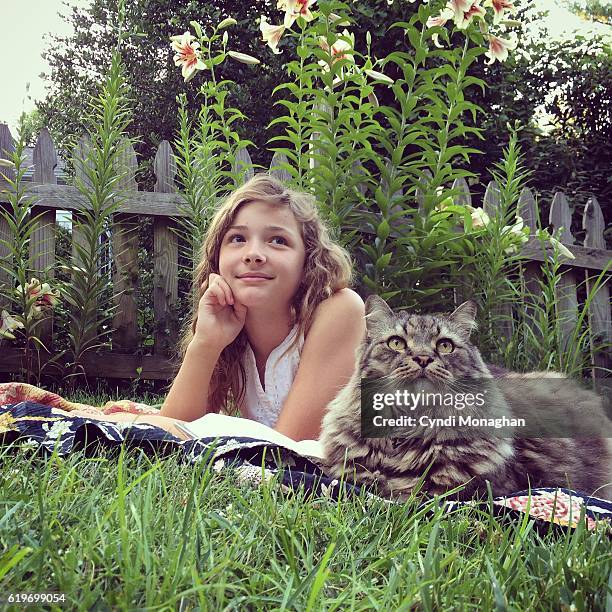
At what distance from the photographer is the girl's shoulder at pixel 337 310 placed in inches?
84.1

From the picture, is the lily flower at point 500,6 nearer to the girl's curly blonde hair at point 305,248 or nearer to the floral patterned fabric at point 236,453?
the girl's curly blonde hair at point 305,248

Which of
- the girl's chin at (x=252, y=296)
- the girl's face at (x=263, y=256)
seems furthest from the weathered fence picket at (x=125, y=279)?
the girl's chin at (x=252, y=296)

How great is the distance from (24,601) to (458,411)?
2.97 ft

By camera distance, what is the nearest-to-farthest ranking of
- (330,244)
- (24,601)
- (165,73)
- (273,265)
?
(24,601), (273,265), (330,244), (165,73)

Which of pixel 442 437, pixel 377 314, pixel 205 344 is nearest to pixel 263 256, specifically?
pixel 205 344

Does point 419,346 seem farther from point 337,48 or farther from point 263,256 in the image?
point 337,48

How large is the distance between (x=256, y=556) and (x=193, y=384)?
137cm

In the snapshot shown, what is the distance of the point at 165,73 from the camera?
7254 millimetres

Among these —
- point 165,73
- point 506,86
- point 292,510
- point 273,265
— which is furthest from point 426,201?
point 165,73

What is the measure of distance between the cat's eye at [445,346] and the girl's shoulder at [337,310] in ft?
2.65

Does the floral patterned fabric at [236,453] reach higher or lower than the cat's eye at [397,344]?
lower

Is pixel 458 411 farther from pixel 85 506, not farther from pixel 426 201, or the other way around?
pixel 426 201

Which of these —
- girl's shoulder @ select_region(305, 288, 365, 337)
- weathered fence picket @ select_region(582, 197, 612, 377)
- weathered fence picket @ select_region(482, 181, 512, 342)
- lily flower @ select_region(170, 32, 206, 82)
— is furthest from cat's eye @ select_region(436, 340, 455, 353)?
weathered fence picket @ select_region(582, 197, 612, 377)

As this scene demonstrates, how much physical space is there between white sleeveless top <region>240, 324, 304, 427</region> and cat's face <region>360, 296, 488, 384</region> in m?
0.89
